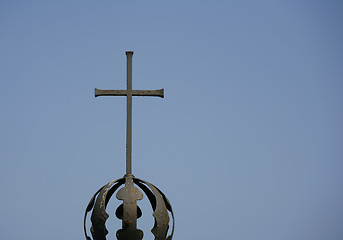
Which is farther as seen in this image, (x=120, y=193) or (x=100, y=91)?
(x=100, y=91)

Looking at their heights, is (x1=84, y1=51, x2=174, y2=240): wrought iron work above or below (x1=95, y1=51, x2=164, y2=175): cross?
below

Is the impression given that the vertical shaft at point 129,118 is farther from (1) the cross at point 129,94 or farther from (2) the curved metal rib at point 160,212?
(2) the curved metal rib at point 160,212

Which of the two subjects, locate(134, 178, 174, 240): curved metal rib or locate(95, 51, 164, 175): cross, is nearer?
locate(134, 178, 174, 240): curved metal rib

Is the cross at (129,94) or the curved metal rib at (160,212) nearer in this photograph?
the curved metal rib at (160,212)

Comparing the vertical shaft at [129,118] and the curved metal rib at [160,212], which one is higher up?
the vertical shaft at [129,118]

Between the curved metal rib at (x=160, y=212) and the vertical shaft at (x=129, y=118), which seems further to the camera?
the vertical shaft at (x=129, y=118)

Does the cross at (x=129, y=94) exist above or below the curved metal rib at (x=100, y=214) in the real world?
above

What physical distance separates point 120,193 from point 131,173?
55 cm

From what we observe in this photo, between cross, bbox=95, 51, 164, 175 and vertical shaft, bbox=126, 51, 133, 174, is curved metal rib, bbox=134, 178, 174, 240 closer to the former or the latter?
vertical shaft, bbox=126, 51, 133, 174

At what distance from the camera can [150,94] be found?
12.5m

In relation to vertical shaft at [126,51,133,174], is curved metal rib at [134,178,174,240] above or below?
below

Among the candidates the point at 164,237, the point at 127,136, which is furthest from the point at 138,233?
the point at 127,136

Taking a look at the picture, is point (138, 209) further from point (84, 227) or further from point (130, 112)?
point (130, 112)

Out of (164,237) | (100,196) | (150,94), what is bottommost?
(164,237)
